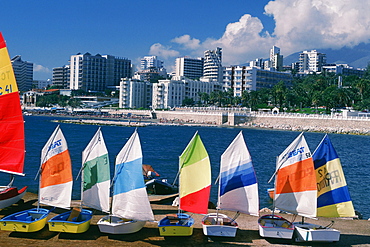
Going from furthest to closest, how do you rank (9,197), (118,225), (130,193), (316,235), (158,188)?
(158,188) < (9,197) < (130,193) < (316,235) < (118,225)

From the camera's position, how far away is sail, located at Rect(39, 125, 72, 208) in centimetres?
1725

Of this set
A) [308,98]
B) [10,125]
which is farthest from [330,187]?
[308,98]

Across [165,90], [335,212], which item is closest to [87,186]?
A: [335,212]

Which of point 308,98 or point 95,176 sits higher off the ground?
point 308,98

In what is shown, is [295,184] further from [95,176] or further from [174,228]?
[95,176]

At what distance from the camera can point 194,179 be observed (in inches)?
688

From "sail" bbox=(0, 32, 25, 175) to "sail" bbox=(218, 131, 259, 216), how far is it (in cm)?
950

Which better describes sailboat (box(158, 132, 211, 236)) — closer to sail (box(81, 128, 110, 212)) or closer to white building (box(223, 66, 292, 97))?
sail (box(81, 128, 110, 212))

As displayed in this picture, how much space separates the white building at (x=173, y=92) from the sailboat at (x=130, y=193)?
154 m

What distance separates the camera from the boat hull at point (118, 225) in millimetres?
15781

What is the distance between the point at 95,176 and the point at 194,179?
4385 mm

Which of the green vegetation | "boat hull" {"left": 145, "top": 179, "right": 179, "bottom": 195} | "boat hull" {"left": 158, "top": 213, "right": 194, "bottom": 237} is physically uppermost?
the green vegetation

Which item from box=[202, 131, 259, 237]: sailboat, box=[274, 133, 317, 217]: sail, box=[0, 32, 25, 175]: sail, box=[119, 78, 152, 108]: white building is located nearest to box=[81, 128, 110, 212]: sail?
box=[0, 32, 25, 175]: sail

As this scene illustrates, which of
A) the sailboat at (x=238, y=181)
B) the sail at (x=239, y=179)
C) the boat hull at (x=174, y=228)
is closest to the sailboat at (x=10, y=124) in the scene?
the boat hull at (x=174, y=228)
